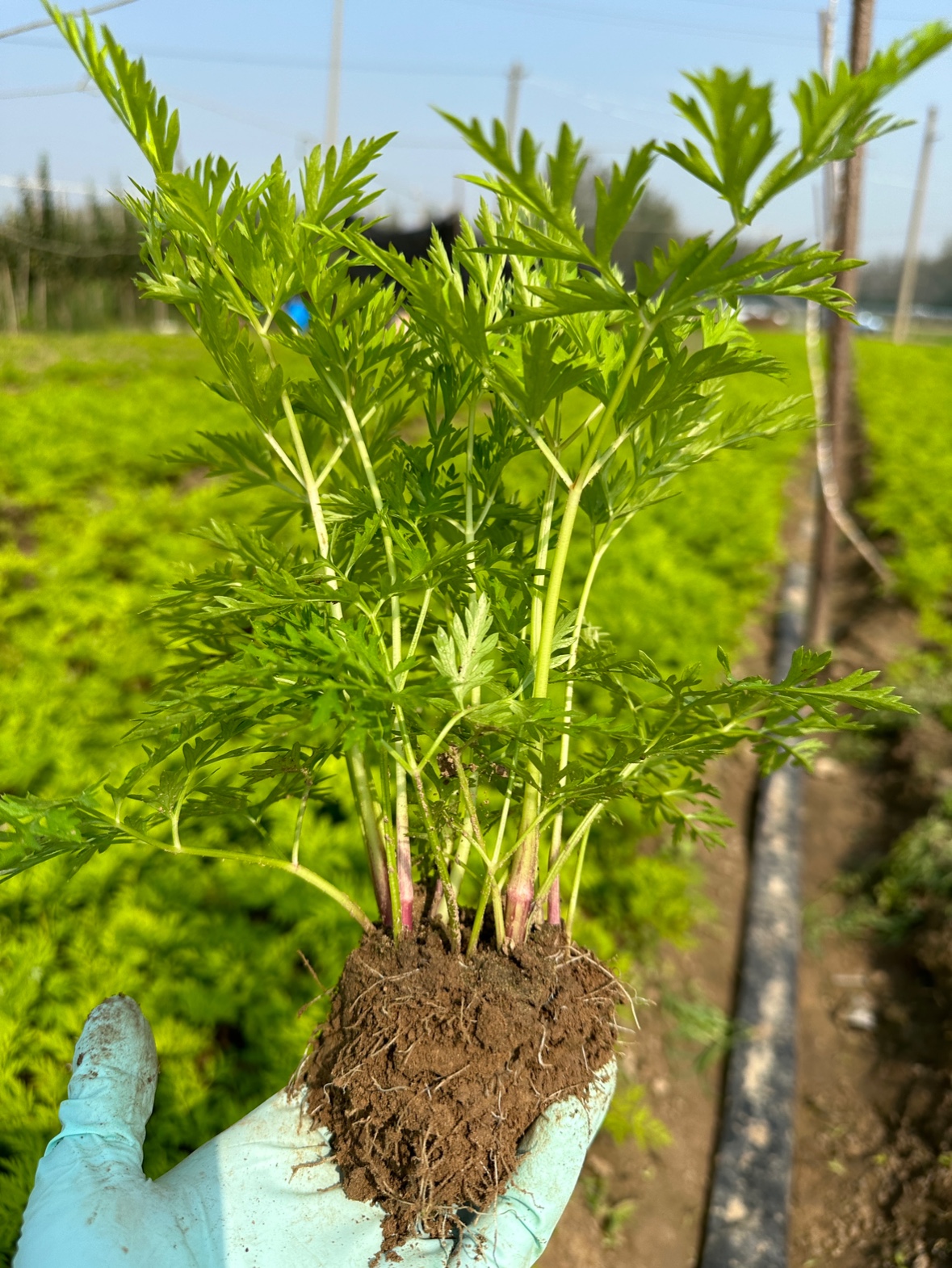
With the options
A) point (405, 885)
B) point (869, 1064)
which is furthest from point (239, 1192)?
point (869, 1064)

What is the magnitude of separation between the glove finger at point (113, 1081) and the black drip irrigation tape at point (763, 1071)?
1.66 metres

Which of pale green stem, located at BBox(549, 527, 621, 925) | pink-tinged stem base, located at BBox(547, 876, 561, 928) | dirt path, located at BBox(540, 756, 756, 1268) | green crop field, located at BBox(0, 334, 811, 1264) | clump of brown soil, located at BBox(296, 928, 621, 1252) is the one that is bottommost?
dirt path, located at BBox(540, 756, 756, 1268)

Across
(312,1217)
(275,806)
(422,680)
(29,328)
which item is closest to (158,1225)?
(312,1217)

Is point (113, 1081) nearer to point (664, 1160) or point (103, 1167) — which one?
point (103, 1167)

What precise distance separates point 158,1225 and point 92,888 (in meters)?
1.25

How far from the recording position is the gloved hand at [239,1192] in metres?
1.13

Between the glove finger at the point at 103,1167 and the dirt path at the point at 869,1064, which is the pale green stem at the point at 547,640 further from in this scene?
the dirt path at the point at 869,1064

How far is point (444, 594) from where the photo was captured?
1.20m

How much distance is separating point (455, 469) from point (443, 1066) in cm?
79

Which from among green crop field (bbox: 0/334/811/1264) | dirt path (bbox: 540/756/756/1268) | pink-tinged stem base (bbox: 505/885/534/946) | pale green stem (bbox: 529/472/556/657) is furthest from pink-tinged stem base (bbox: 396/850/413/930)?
dirt path (bbox: 540/756/756/1268)

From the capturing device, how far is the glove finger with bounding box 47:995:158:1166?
1.23 metres

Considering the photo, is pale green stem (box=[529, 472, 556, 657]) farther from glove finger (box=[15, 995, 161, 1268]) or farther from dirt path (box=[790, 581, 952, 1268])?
dirt path (box=[790, 581, 952, 1268])

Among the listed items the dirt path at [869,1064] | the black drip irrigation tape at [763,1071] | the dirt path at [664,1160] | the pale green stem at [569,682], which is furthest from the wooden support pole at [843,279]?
the dirt path at [664,1160]

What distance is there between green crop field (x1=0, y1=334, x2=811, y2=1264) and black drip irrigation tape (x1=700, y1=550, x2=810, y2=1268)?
329 mm
